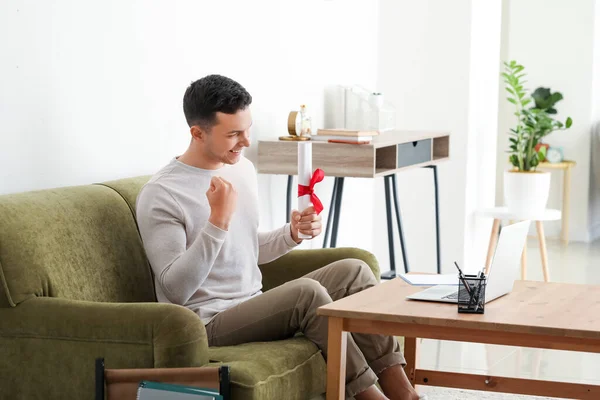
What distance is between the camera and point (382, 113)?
4414 mm

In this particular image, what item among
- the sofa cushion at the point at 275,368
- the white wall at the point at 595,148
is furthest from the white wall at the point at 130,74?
the white wall at the point at 595,148

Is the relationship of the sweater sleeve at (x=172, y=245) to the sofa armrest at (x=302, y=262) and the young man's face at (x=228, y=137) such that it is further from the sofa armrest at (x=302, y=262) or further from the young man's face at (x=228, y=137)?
the sofa armrest at (x=302, y=262)

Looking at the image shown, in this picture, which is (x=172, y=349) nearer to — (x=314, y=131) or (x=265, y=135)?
(x=265, y=135)

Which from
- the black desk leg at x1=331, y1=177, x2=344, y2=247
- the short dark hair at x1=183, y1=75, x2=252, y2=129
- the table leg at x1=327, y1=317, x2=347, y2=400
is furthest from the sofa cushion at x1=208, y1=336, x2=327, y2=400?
the black desk leg at x1=331, y1=177, x2=344, y2=247

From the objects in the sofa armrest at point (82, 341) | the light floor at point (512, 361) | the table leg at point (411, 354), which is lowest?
the light floor at point (512, 361)

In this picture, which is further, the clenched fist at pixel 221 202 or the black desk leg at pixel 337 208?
the black desk leg at pixel 337 208

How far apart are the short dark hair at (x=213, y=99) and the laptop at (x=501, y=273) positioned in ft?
2.40

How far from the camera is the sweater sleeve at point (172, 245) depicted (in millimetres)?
2361

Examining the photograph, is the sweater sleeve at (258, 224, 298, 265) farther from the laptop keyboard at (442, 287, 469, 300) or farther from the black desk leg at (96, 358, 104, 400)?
the black desk leg at (96, 358, 104, 400)

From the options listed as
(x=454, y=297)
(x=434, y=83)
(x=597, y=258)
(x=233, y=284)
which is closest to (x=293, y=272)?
(x=233, y=284)

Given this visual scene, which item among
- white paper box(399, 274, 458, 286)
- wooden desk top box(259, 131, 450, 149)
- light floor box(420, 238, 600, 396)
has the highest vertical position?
wooden desk top box(259, 131, 450, 149)

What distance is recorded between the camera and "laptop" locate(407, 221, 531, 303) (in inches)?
86.1

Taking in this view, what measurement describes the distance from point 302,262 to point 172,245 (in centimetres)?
71

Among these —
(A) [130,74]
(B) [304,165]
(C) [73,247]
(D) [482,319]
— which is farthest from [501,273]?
(A) [130,74]
